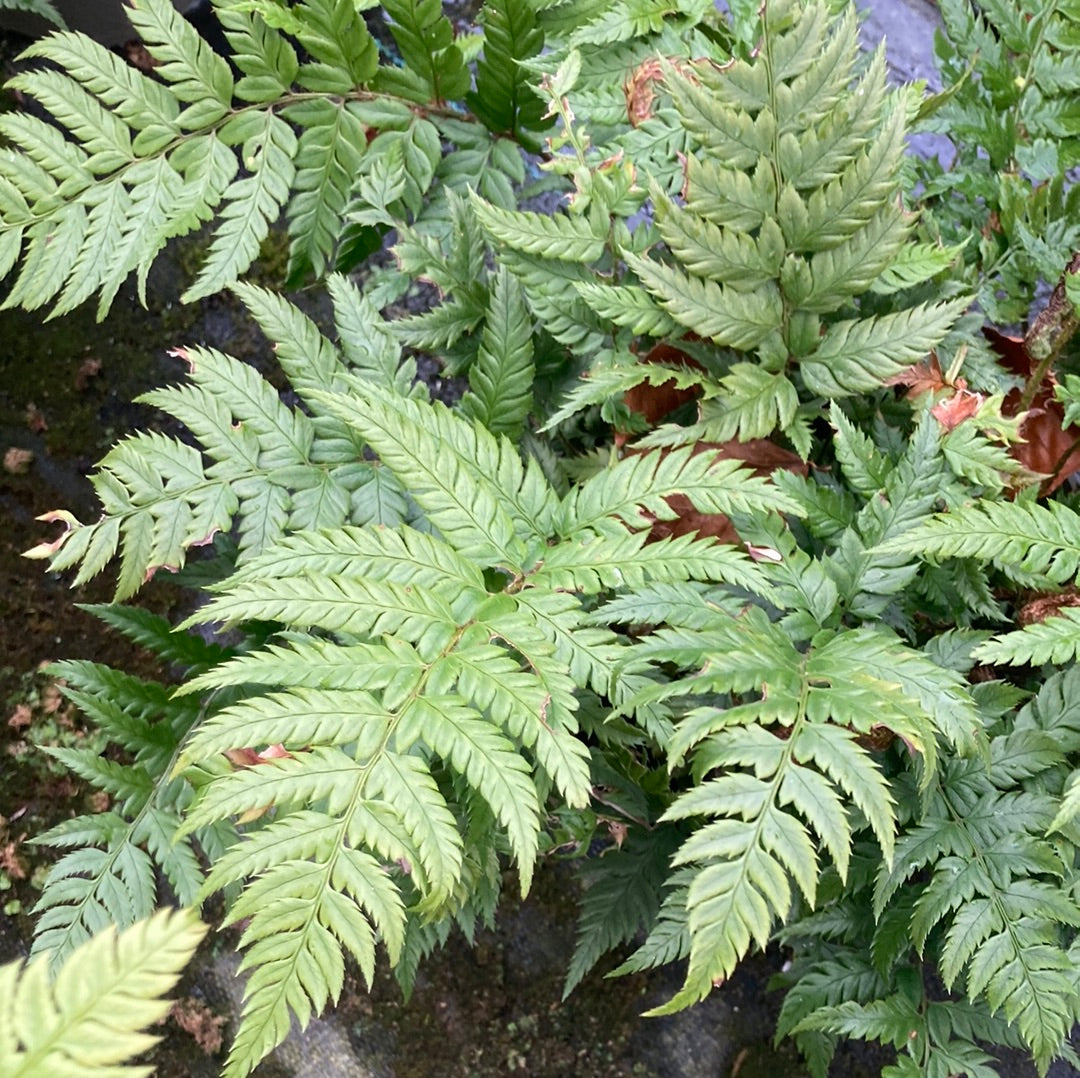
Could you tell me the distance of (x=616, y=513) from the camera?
3.96 feet

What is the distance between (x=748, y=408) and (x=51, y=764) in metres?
Answer: 1.77

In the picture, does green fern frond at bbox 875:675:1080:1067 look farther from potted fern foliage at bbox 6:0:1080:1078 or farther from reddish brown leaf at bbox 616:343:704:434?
reddish brown leaf at bbox 616:343:704:434

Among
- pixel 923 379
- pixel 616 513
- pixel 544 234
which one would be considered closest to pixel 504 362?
pixel 544 234

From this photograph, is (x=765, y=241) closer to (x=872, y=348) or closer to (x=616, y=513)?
(x=872, y=348)

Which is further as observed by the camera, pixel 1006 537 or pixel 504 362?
pixel 504 362

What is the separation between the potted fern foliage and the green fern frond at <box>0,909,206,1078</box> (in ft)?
1.20

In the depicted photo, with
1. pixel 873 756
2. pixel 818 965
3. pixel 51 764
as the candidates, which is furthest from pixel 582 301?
pixel 51 764

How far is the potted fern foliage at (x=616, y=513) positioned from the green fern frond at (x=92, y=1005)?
0.37 metres

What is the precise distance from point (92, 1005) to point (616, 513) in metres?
0.84

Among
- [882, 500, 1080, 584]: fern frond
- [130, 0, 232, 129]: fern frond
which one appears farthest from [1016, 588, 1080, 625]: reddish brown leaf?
[130, 0, 232, 129]: fern frond

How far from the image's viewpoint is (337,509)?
1393 mm

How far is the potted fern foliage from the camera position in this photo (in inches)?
38.5

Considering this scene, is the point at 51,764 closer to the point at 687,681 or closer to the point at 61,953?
the point at 61,953

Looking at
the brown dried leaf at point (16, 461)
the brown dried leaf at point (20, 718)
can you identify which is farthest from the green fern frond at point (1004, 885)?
the brown dried leaf at point (16, 461)
